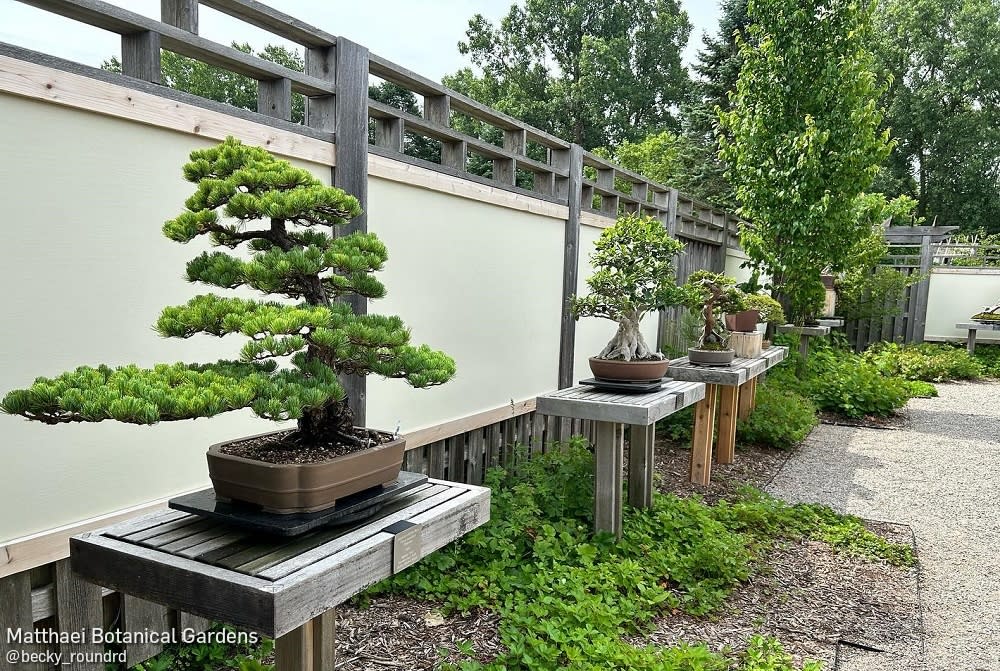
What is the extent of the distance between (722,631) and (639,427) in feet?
4.40

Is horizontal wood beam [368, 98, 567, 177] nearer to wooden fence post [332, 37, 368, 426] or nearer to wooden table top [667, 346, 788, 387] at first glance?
wooden fence post [332, 37, 368, 426]

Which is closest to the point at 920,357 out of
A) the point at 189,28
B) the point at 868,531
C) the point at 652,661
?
the point at 868,531

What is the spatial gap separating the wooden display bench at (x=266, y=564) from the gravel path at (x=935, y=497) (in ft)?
6.38

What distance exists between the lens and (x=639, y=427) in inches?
155

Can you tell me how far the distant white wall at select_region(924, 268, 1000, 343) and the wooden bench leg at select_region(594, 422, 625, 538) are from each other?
10829 millimetres

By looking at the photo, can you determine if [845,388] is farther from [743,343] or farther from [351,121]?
[351,121]

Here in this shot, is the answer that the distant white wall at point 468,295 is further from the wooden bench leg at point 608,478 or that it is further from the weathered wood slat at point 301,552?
the weathered wood slat at point 301,552

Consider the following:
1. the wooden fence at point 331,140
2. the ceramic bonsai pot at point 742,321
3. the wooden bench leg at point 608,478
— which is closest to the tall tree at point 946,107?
the ceramic bonsai pot at point 742,321

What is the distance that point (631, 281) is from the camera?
3688mm

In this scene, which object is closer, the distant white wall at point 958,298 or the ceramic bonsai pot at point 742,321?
the ceramic bonsai pot at point 742,321

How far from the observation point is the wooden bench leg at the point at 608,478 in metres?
3.42

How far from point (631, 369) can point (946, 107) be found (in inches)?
925

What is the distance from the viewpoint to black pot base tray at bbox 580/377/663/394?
11.9ft

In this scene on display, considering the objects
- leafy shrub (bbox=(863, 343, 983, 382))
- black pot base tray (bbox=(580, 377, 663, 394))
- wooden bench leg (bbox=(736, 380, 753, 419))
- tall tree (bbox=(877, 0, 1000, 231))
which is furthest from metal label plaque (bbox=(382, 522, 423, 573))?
tall tree (bbox=(877, 0, 1000, 231))
